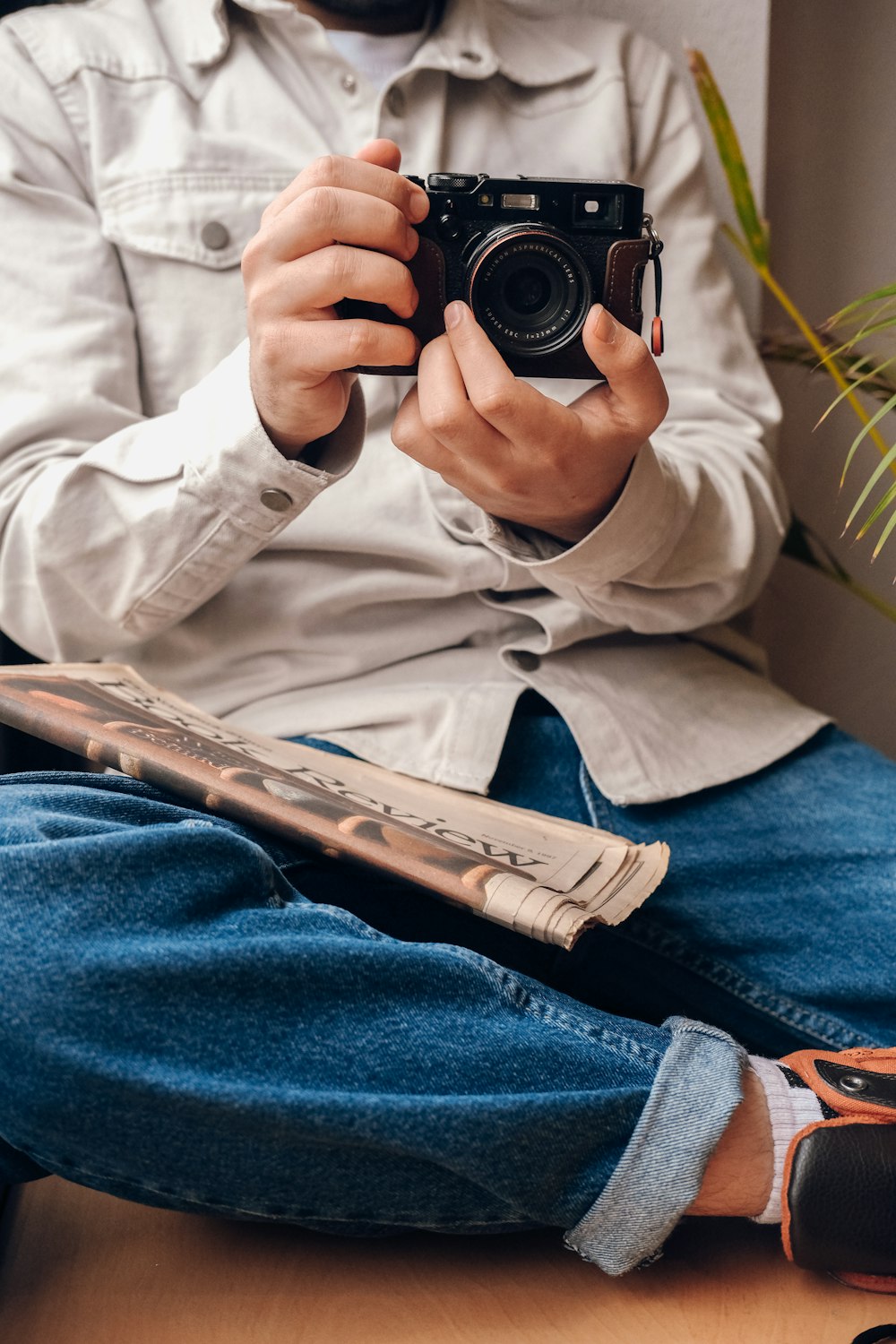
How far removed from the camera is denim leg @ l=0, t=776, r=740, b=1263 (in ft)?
1.80

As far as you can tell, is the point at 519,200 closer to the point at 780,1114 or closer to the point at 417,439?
the point at 417,439

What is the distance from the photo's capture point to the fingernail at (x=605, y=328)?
0.65 meters

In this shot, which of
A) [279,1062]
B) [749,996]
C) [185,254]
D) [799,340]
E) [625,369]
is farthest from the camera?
[799,340]

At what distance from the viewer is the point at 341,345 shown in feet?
2.17

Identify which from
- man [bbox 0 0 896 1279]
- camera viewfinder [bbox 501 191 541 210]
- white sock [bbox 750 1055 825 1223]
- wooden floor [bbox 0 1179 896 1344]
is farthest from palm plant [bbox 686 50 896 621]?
wooden floor [bbox 0 1179 896 1344]

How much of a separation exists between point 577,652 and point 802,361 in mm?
447

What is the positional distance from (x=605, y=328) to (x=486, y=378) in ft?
0.24

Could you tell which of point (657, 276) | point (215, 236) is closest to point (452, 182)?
point (657, 276)

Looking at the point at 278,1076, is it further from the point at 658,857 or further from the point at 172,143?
the point at 172,143

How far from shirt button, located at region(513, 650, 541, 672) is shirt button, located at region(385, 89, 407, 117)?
1.47ft

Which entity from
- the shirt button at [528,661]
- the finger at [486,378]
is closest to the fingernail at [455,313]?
the finger at [486,378]

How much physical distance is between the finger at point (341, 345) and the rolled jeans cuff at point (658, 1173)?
1.41 feet

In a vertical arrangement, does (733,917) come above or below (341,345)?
below

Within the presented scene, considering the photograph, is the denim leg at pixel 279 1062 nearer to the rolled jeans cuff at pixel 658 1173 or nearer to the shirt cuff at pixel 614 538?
the rolled jeans cuff at pixel 658 1173
